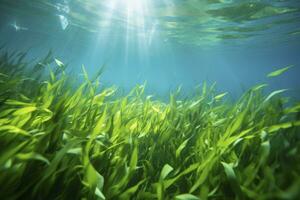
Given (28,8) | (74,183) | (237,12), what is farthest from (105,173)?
(28,8)

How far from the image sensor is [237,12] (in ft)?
53.5

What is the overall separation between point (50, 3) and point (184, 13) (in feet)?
37.0

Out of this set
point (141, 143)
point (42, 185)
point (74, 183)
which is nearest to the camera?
point (42, 185)

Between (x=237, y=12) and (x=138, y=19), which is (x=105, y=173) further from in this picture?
(x=138, y=19)

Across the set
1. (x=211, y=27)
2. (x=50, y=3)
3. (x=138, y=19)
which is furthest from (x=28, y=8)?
(x=211, y=27)

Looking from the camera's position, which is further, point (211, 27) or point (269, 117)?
point (211, 27)

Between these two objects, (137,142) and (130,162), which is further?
(137,142)


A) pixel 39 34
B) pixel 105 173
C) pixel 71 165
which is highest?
pixel 71 165

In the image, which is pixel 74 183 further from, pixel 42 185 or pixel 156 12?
pixel 156 12

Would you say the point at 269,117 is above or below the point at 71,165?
below

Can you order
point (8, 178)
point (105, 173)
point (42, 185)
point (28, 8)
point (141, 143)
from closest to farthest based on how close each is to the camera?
point (8, 178) → point (42, 185) → point (105, 173) → point (141, 143) → point (28, 8)

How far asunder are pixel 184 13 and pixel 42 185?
17916 mm

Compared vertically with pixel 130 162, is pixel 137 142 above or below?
below

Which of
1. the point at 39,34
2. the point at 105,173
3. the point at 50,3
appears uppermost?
the point at 50,3
